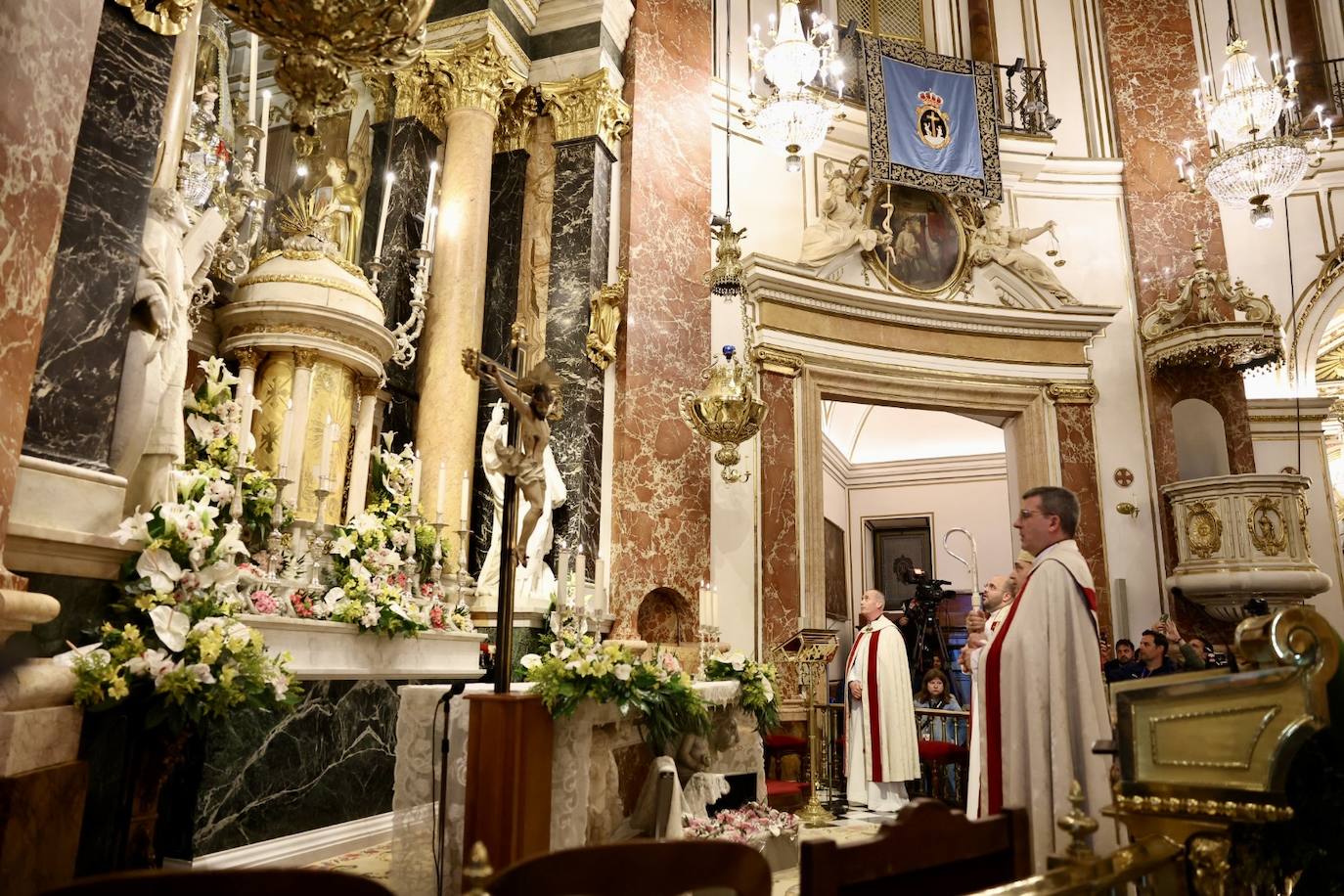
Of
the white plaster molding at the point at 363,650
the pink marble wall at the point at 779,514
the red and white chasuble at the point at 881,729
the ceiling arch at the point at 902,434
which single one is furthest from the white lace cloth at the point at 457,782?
the ceiling arch at the point at 902,434

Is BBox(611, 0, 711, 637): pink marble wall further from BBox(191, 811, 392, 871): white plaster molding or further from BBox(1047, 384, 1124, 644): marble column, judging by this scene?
BBox(1047, 384, 1124, 644): marble column

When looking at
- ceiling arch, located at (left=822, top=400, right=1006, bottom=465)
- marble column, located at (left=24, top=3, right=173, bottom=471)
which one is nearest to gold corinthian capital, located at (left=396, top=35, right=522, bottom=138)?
marble column, located at (left=24, top=3, right=173, bottom=471)

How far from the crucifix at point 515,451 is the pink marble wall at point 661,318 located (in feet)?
14.7

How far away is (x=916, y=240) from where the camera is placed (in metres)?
11.8

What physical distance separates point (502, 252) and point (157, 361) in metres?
5.43

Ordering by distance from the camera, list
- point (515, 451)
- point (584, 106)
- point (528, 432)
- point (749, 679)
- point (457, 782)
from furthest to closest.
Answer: point (584, 106) → point (749, 679) → point (457, 782) → point (528, 432) → point (515, 451)

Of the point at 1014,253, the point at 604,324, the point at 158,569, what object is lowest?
the point at 158,569

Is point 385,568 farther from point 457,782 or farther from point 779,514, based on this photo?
point 779,514

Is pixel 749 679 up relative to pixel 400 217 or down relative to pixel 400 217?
down

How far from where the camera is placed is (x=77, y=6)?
324 centimetres

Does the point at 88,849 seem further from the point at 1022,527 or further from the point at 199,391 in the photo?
the point at 1022,527

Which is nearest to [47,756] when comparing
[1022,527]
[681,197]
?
[1022,527]

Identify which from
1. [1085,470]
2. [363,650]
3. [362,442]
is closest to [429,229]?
[362,442]

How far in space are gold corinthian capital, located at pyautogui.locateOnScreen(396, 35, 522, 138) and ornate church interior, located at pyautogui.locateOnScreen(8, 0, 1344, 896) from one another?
0.13ft
